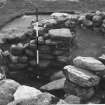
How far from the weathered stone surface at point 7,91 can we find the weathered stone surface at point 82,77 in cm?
125

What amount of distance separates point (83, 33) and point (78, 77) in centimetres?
356

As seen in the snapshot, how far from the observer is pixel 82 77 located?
24.3ft

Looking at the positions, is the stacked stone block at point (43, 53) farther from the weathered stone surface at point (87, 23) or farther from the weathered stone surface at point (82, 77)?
the weathered stone surface at point (82, 77)

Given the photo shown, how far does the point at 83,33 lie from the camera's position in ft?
35.4

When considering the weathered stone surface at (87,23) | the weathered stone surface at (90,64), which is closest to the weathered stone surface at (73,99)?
the weathered stone surface at (90,64)

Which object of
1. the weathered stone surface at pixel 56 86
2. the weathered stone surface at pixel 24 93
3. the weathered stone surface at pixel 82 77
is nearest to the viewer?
the weathered stone surface at pixel 24 93

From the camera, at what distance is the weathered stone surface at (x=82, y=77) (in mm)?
7379

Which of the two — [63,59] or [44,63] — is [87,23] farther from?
[44,63]

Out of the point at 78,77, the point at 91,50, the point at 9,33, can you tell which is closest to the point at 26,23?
the point at 9,33

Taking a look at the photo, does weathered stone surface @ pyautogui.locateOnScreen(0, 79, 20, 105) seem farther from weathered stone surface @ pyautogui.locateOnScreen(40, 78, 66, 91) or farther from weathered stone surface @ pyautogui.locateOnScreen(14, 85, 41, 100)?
weathered stone surface @ pyautogui.locateOnScreen(40, 78, 66, 91)

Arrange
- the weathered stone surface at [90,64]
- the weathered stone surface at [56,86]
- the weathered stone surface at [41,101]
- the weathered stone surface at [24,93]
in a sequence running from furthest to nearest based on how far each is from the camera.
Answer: the weathered stone surface at [56,86] → the weathered stone surface at [90,64] → the weathered stone surface at [24,93] → the weathered stone surface at [41,101]

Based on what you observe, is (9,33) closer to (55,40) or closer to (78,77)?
(55,40)

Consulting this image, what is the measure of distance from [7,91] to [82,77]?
1642mm

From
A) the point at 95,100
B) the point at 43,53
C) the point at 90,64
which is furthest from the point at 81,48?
the point at 95,100
